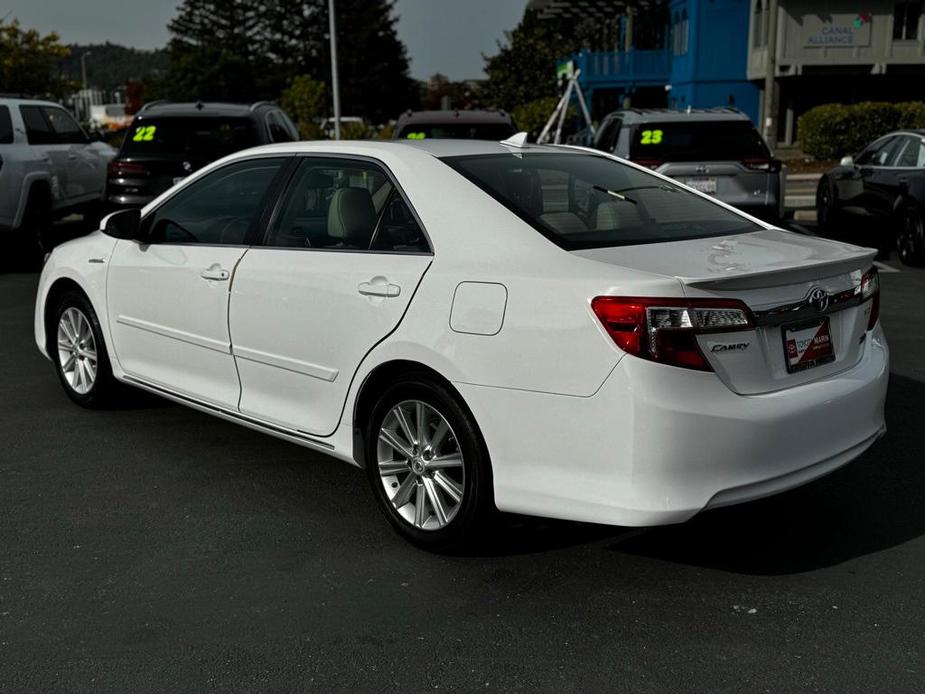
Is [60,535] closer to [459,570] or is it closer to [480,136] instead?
[459,570]

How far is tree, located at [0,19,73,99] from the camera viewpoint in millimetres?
36562

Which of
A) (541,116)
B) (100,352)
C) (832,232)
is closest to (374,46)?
(541,116)

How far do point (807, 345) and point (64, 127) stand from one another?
41.3 ft

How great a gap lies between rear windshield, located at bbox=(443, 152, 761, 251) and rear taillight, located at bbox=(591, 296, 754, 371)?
45 centimetres

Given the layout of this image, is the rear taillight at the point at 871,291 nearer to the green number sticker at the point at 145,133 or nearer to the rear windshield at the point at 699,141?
the rear windshield at the point at 699,141

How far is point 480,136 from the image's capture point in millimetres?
13188

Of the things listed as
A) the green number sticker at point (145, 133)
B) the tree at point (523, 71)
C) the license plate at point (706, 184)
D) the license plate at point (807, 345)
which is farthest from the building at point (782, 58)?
the license plate at point (807, 345)

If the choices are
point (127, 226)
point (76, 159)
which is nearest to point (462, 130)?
point (76, 159)

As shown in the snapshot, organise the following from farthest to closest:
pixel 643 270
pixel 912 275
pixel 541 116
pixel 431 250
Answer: pixel 541 116 → pixel 912 275 → pixel 431 250 → pixel 643 270

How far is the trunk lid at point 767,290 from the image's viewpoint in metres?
3.73

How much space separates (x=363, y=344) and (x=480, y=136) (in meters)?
9.10

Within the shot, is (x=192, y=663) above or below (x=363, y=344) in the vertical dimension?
below

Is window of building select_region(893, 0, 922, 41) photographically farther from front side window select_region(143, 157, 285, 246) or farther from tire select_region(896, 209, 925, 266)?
front side window select_region(143, 157, 285, 246)

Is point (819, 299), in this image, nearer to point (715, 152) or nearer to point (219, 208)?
point (219, 208)
